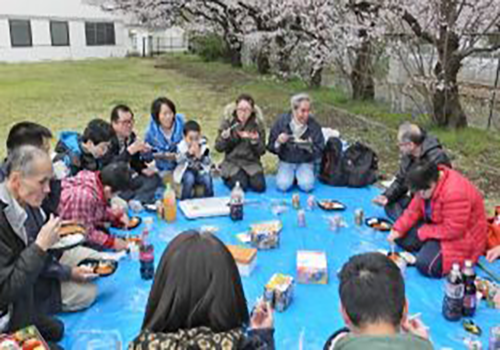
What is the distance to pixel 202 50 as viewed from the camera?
2647 cm

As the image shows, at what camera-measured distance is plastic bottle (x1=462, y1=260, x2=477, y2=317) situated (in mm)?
3094

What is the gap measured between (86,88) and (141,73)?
5174mm

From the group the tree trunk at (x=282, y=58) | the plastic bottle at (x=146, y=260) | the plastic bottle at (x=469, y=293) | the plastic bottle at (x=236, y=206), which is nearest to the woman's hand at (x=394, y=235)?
the plastic bottle at (x=469, y=293)

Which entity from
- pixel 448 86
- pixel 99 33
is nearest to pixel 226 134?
pixel 448 86

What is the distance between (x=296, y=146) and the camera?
221 inches

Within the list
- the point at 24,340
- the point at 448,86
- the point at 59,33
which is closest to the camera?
the point at 24,340

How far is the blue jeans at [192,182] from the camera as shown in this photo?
520 cm

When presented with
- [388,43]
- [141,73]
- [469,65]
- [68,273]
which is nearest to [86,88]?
[141,73]

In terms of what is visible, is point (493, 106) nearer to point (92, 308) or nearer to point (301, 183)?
point (301, 183)

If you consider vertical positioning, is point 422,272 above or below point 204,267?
below

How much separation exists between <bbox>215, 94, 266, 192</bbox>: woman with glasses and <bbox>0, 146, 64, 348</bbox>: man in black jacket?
2996 mm

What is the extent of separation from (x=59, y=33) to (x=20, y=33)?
233 cm

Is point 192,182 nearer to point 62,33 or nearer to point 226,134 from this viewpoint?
A: point 226,134

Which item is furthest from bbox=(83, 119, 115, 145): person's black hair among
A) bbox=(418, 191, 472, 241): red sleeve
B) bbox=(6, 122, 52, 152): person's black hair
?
bbox=(418, 191, 472, 241): red sleeve
